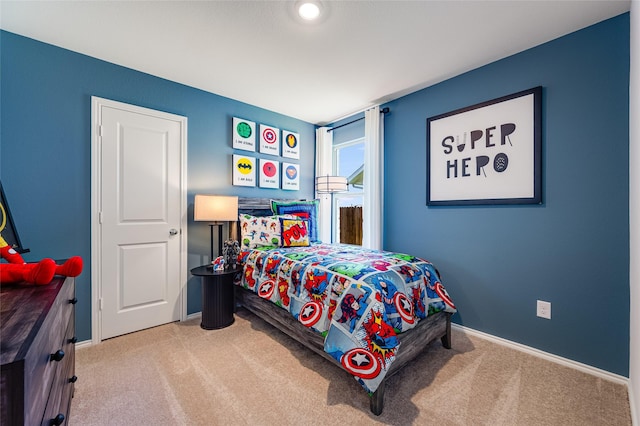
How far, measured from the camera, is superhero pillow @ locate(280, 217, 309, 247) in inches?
115

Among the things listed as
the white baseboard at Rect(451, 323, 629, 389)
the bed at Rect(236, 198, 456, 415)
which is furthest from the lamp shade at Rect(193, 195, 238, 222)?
the white baseboard at Rect(451, 323, 629, 389)

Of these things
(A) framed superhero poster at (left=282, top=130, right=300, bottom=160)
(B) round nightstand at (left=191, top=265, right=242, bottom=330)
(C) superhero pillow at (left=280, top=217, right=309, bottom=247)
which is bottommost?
(B) round nightstand at (left=191, top=265, right=242, bottom=330)

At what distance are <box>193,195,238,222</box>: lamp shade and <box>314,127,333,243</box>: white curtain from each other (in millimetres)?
1495

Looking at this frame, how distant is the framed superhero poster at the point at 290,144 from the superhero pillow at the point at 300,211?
757mm

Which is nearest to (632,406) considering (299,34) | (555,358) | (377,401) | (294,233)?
(555,358)

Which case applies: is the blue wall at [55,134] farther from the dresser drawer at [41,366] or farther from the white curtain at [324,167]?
the white curtain at [324,167]

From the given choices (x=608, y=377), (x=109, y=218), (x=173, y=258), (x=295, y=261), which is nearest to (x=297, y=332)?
(x=295, y=261)

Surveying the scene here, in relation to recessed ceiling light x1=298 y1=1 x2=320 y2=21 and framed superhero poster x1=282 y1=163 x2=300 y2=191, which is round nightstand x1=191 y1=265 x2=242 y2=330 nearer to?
framed superhero poster x1=282 y1=163 x2=300 y2=191

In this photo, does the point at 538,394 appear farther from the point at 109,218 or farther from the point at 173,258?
the point at 109,218

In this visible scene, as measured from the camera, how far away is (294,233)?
2955mm

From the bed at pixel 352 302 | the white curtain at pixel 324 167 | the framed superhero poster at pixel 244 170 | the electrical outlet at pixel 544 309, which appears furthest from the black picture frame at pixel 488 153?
the framed superhero poster at pixel 244 170

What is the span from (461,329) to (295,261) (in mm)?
1748

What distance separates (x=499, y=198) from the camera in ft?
7.66

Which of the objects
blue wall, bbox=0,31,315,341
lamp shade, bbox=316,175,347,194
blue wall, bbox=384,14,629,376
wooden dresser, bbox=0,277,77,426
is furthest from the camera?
lamp shade, bbox=316,175,347,194
